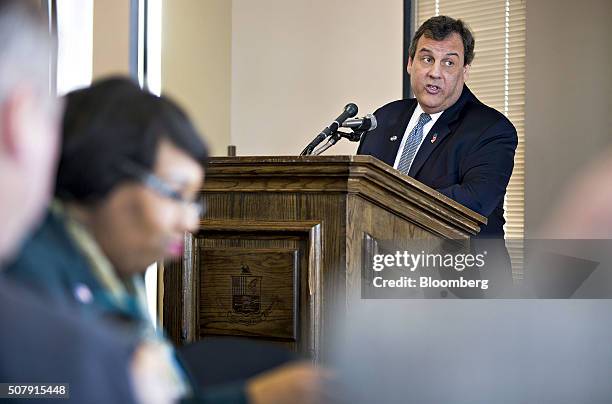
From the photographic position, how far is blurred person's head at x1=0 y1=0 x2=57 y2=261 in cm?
41

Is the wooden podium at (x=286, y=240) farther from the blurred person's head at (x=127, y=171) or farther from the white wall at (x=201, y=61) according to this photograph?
the white wall at (x=201, y=61)

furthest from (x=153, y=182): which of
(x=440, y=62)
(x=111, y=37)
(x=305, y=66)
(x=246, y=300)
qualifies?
(x=305, y=66)

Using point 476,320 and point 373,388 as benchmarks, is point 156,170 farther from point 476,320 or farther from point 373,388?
point 476,320

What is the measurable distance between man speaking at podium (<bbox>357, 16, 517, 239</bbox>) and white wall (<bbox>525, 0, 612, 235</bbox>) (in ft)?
4.92

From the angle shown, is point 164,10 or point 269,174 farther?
point 164,10

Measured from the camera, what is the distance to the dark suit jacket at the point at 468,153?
2.48 metres

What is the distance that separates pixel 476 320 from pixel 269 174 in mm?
728

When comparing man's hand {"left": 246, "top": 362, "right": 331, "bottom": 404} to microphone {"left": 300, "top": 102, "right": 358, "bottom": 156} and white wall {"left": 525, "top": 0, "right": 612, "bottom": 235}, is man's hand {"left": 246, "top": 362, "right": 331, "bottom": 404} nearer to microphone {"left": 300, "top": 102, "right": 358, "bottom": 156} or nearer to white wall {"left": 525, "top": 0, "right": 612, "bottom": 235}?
microphone {"left": 300, "top": 102, "right": 358, "bottom": 156}

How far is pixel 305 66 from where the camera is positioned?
5.21m

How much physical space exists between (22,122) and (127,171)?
104mm

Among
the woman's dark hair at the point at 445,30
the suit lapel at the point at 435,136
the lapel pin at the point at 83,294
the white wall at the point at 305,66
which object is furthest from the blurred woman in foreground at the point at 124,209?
the white wall at the point at 305,66

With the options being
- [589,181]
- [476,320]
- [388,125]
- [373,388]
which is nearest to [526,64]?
[589,181]

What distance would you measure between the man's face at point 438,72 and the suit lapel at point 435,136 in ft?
0.10

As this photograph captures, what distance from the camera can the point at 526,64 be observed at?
14.5 feet
